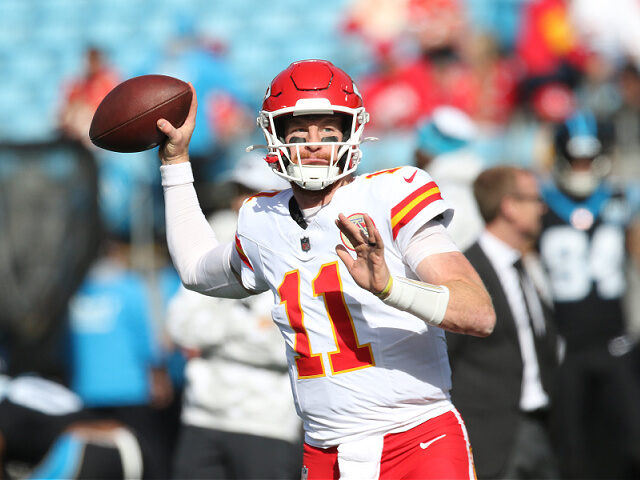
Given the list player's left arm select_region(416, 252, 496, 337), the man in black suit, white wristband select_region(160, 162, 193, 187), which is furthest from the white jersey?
the man in black suit

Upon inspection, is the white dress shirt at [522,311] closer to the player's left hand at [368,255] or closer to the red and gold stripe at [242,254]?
the red and gold stripe at [242,254]

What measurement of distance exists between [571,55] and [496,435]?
5.24 m

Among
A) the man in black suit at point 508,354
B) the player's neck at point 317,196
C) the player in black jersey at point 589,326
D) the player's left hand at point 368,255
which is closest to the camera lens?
the player's left hand at point 368,255

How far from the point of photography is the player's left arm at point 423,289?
239cm

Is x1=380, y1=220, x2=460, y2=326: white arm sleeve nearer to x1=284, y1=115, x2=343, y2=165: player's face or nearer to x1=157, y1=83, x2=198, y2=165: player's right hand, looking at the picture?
x1=284, y1=115, x2=343, y2=165: player's face

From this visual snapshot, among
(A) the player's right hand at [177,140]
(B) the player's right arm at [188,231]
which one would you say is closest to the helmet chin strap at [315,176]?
(B) the player's right arm at [188,231]

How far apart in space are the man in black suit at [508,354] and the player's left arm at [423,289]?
1259 millimetres

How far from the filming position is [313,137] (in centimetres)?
277

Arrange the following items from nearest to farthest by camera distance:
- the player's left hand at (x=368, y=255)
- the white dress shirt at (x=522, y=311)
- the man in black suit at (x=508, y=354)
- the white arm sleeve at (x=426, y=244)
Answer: the player's left hand at (x=368, y=255), the white arm sleeve at (x=426, y=244), the man in black suit at (x=508, y=354), the white dress shirt at (x=522, y=311)

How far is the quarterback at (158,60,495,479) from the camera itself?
8.70ft

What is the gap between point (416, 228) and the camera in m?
2.60

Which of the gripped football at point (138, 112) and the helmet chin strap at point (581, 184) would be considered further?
the helmet chin strap at point (581, 184)

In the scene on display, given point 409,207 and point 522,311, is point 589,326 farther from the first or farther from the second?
point 409,207

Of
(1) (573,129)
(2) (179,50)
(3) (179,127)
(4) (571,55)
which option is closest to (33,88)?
(2) (179,50)
